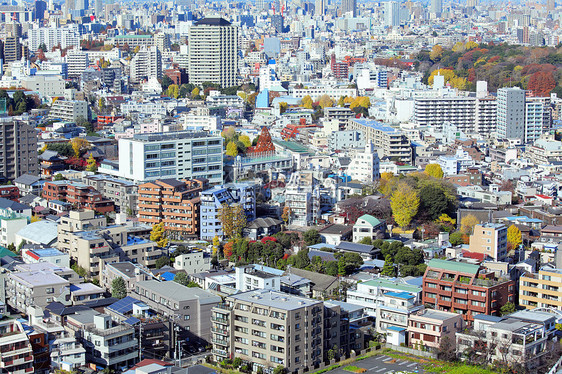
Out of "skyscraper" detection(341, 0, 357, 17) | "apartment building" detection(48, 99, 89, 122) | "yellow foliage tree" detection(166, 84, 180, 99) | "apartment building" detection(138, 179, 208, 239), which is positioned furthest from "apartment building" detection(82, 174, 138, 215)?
"skyscraper" detection(341, 0, 357, 17)

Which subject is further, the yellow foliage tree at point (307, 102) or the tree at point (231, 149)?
the yellow foliage tree at point (307, 102)

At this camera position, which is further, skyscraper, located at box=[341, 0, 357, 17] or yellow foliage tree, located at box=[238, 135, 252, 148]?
skyscraper, located at box=[341, 0, 357, 17]

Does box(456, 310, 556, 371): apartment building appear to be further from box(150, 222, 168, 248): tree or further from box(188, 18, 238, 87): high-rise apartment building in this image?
box(188, 18, 238, 87): high-rise apartment building

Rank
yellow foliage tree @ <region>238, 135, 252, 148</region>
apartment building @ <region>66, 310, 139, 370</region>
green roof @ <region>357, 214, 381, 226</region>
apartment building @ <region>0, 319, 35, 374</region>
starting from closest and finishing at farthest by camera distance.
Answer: apartment building @ <region>0, 319, 35, 374</region>
apartment building @ <region>66, 310, 139, 370</region>
green roof @ <region>357, 214, 381, 226</region>
yellow foliage tree @ <region>238, 135, 252, 148</region>

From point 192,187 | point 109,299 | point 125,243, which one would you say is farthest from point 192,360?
point 192,187

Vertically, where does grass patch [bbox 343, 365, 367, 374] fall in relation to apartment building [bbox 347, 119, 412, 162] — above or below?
below

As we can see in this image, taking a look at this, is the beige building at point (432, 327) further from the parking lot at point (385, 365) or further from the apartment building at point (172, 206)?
the apartment building at point (172, 206)

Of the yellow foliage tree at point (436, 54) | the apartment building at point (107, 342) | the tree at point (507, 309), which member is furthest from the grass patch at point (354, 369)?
the yellow foliage tree at point (436, 54)
